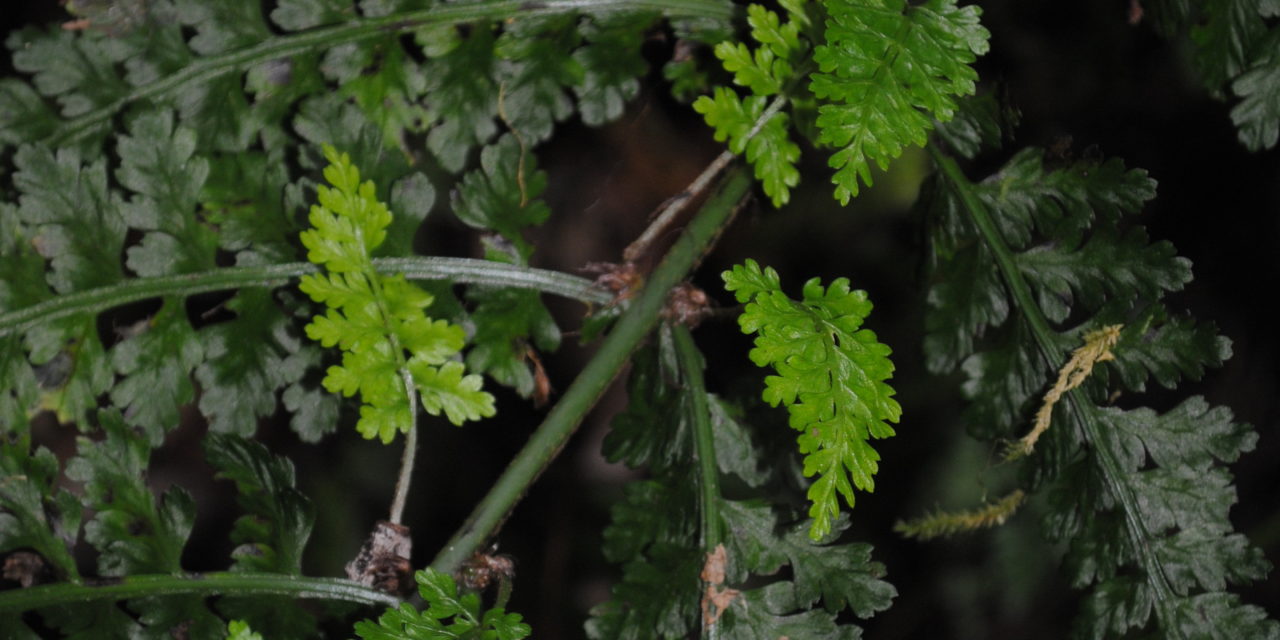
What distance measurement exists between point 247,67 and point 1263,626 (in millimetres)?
2330

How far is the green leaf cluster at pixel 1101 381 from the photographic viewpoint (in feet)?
6.33

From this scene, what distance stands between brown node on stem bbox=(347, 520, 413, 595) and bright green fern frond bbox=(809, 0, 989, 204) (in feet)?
3.82

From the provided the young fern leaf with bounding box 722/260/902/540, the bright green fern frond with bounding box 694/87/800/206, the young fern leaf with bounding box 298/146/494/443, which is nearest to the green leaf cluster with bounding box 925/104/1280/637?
the bright green fern frond with bounding box 694/87/800/206

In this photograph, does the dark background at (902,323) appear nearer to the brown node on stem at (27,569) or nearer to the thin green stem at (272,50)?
the thin green stem at (272,50)

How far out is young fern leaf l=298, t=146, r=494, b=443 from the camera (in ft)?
6.47

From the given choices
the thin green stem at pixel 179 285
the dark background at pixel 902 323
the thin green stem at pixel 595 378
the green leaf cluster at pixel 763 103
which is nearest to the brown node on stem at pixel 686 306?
the thin green stem at pixel 595 378

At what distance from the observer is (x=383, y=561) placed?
2.14 metres

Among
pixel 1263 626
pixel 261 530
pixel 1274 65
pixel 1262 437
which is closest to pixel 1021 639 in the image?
pixel 1262 437

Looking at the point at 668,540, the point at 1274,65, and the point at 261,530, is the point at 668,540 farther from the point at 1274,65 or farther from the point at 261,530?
the point at 1274,65

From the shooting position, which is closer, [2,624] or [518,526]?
[2,624]

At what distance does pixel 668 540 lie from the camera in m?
2.11

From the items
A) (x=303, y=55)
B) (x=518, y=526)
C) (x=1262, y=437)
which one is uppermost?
(x=303, y=55)

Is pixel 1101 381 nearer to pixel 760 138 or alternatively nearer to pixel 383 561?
pixel 760 138

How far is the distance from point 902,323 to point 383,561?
1.74 meters
